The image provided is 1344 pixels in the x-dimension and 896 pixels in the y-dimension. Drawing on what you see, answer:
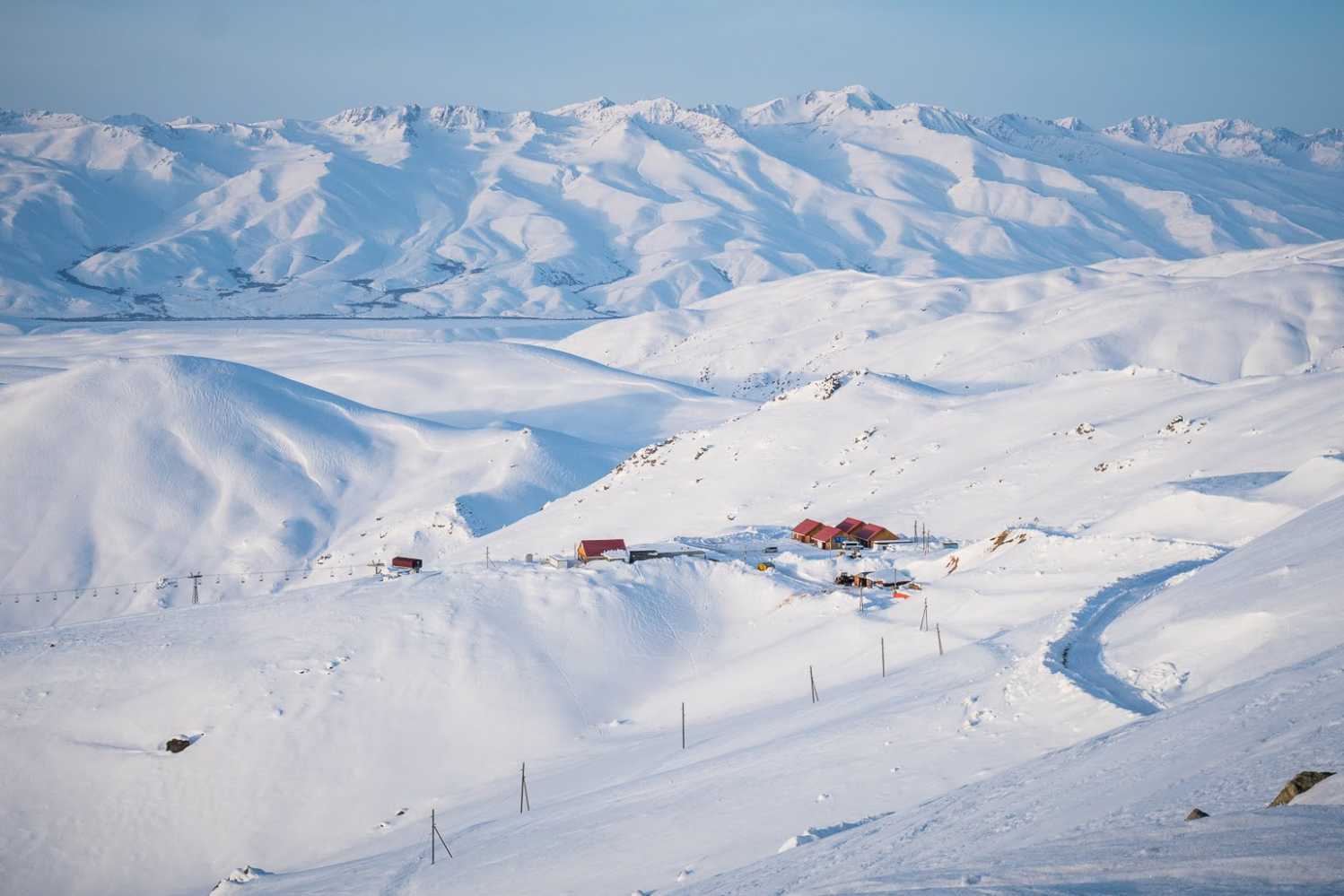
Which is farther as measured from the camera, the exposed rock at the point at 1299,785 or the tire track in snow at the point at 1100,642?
the tire track in snow at the point at 1100,642

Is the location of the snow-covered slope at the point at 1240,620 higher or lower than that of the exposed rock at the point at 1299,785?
lower

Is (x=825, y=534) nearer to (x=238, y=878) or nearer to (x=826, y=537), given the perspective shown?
(x=826, y=537)

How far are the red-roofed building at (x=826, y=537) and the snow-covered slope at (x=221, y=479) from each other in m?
26.6

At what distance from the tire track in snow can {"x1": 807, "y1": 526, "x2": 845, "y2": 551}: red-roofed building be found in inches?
614

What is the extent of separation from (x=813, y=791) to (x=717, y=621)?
649 inches

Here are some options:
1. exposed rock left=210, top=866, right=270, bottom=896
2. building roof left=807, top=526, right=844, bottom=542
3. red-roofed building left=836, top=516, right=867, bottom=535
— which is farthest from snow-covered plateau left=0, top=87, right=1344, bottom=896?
building roof left=807, top=526, right=844, bottom=542

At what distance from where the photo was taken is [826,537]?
4112 cm

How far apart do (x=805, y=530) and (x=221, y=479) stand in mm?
45781

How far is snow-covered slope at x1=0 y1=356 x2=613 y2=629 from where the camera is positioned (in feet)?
198

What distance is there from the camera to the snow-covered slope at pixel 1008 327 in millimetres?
86188

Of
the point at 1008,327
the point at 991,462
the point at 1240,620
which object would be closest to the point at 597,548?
the point at 991,462

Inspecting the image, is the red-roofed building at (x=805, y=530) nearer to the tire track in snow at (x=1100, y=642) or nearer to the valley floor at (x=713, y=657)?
the valley floor at (x=713, y=657)

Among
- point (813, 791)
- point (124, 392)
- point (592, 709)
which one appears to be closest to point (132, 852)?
point (592, 709)

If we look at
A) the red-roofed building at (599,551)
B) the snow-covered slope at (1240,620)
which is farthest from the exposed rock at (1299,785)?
the red-roofed building at (599,551)
